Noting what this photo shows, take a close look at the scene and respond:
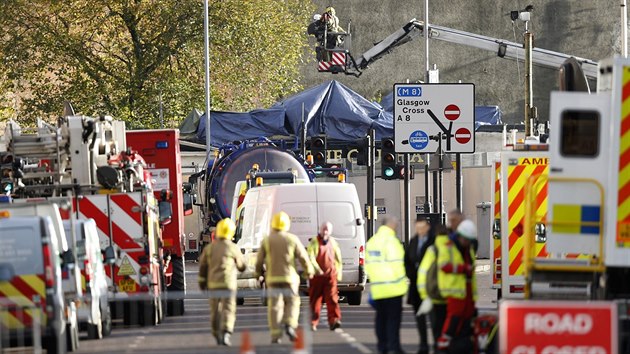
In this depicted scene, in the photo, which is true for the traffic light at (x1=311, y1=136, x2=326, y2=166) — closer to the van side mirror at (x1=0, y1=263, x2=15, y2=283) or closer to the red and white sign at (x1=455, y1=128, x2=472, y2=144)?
the red and white sign at (x1=455, y1=128, x2=472, y2=144)

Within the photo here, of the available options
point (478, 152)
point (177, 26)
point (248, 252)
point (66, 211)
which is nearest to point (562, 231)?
point (66, 211)

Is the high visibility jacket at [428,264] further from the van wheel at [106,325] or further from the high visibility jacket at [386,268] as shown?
the van wheel at [106,325]

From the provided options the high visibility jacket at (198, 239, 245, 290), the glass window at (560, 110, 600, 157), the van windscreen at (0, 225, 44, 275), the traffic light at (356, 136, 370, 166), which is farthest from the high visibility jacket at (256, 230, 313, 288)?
the traffic light at (356, 136, 370, 166)

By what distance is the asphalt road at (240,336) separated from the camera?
2200cm

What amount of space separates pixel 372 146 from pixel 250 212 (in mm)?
7821

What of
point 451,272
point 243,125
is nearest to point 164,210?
point 451,272

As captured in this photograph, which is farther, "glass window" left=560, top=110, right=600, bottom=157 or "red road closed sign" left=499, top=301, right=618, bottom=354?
"glass window" left=560, top=110, right=600, bottom=157

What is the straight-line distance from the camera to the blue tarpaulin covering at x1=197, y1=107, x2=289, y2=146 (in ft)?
187

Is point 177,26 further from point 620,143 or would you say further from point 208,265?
point 620,143

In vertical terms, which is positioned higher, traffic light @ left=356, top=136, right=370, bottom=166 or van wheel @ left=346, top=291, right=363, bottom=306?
traffic light @ left=356, top=136, right=370, bottom=166

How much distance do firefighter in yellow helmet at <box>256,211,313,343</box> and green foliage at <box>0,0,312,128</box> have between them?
39078mm

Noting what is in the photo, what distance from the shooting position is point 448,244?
19.2 m

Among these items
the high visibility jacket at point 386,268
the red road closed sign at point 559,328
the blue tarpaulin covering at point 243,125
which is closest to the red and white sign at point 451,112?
the high visibility jacket at point 386,268

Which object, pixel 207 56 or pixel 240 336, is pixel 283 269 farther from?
pixel 207 56
